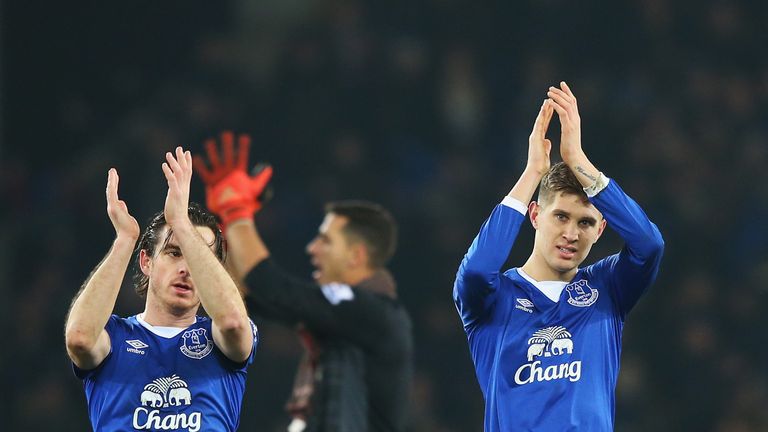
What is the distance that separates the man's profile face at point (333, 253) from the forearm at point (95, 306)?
7.27ft

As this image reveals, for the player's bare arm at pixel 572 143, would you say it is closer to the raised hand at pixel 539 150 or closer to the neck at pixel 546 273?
the raised hand at pixel 539 150

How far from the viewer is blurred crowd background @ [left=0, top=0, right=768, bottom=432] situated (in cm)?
919

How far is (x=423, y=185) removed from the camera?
10281 millimetres

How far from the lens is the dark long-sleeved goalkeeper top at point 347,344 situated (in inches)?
204

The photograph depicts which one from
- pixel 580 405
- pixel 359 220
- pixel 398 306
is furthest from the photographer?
pixel 359 220

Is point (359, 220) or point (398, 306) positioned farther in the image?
point (359, 220)

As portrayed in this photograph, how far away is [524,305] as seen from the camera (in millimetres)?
4133

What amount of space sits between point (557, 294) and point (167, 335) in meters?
1.35

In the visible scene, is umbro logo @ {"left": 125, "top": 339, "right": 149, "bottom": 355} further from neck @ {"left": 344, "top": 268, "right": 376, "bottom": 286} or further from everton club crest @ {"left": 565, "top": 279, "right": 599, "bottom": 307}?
Answer: neck @ {"left": 344, "top": 268, "right": 376, "bottom": 286}

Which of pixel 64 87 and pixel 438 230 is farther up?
pixel 64 87

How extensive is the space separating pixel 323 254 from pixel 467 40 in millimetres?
5547

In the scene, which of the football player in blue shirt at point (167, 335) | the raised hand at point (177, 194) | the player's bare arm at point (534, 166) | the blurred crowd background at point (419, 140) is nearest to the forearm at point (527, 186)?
the player's bare arm at point (534, 166)

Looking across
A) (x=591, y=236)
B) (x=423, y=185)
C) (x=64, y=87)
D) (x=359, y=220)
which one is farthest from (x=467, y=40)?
(x=591, y=236)

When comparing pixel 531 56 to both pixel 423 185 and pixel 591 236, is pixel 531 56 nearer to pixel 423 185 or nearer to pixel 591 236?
pixel 423 185
